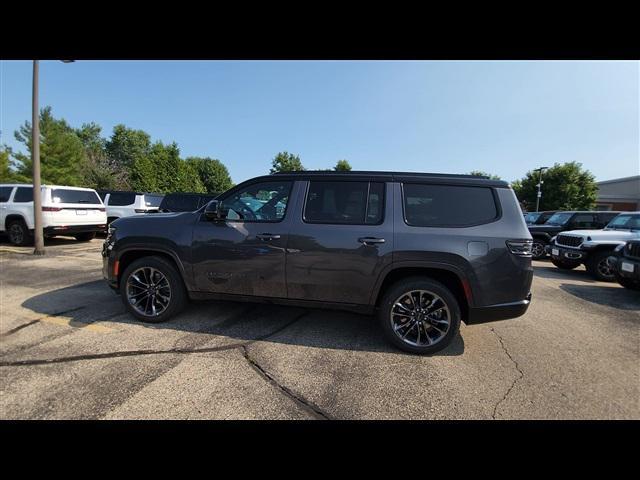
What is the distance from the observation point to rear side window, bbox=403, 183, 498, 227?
3020 millimetres

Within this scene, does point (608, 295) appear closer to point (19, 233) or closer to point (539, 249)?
point (539, 249)

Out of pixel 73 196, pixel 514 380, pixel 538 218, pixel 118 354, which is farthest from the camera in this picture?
pixel 538 218

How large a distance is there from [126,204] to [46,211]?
3.18 metres

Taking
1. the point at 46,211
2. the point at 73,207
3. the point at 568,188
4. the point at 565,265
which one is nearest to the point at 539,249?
the point at 565,265

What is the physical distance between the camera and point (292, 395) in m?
2.32

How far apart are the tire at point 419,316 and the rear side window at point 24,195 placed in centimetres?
1129

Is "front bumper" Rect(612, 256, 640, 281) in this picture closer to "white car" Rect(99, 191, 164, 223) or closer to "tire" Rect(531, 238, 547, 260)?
"tire" Rect(531, 238, 547, 260)

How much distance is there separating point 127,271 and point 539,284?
7.72 meters

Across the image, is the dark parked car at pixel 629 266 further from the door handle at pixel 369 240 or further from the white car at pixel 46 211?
the white car at pixel 46 211

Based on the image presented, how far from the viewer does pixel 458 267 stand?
9.63ft

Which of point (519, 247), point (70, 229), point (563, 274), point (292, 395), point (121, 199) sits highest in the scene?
point (121, 199)

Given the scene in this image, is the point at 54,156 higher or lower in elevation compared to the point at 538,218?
higher

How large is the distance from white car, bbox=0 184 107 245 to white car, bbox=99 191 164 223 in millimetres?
2082
